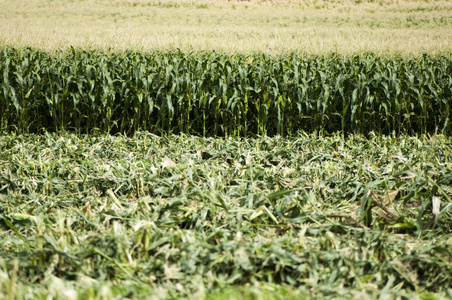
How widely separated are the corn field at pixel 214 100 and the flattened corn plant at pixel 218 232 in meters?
1.83

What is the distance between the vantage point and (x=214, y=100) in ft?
19.0

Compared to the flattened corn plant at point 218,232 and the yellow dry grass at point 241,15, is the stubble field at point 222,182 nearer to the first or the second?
the flattened corn plant at point 218,232

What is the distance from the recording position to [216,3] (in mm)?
35906

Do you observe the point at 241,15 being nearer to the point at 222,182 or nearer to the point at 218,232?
the point at 222,182

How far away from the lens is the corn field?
571 cm

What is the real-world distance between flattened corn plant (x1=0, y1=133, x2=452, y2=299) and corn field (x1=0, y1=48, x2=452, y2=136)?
6.00 feet

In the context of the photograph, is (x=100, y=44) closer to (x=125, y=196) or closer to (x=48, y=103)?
(x=48, y=103)

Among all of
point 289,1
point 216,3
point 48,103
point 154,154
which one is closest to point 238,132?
point 154,154

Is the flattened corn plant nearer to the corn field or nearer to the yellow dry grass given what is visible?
the corn field

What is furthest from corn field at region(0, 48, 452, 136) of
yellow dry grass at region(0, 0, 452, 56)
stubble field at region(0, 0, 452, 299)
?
yellow dry grass at region(0, 0, 452, 56)

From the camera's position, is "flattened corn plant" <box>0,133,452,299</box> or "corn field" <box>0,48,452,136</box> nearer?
"flattened corn plant" <box>0,133,452,299</box>

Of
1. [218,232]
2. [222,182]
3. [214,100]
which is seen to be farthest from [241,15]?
[218,232]

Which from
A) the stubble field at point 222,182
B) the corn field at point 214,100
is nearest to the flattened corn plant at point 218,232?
the stubble field at point 222,182

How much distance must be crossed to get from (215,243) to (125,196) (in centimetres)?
129
